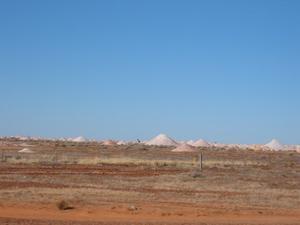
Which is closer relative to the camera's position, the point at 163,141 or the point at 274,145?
the point at 163,141

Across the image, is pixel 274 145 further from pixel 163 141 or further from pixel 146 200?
pixel 146 200

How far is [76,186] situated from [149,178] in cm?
774

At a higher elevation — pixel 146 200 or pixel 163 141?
pixel 163 141

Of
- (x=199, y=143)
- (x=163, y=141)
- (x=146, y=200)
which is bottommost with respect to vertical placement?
(x=146, y=200)

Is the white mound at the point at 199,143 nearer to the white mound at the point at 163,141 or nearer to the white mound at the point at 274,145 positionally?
the white mound at the point at 163,141

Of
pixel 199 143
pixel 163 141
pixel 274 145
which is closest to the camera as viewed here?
pixel 163 141

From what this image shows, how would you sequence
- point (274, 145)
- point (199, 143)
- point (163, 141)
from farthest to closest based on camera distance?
point (274, 145) < point (199, 143) < point (163, 141)

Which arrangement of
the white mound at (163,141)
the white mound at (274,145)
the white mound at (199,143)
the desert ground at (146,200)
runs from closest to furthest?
the desert ground at (146,200) → the white mound at (163,141) → the white mound at (199,143) → the white mound at (274,145)

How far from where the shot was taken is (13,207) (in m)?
23.2

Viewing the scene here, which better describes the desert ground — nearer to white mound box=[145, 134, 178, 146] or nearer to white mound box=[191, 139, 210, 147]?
white mound box=[145, 134, 178, 146]

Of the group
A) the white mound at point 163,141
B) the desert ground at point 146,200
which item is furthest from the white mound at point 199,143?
the desert ground at point 146,200

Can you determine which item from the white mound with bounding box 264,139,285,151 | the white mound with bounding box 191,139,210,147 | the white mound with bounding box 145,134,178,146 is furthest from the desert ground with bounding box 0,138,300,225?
the white mound with bounding box 264,139,285,151

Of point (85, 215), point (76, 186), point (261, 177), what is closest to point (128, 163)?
point (261, 177)

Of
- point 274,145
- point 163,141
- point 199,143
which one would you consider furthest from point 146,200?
point 274,145
